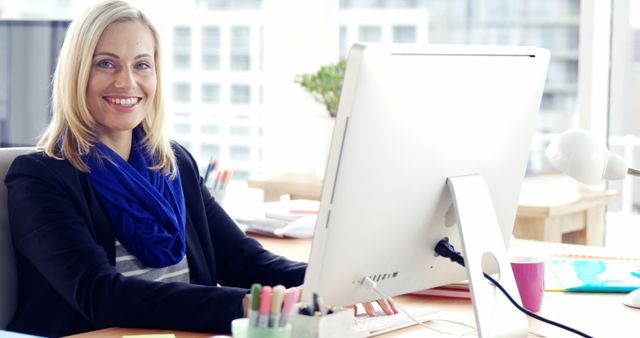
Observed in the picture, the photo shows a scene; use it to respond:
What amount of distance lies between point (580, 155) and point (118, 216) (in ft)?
2.85

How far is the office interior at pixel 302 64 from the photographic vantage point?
2875 millimetres

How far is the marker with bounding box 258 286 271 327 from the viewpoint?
1.16 metres

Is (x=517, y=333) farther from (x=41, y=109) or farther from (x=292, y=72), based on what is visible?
(x=292, y=72)

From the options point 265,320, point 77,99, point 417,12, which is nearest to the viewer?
point 265,320

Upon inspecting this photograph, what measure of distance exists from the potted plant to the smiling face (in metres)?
1.36

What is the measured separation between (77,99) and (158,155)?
238mm

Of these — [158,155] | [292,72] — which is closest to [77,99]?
[158,155]

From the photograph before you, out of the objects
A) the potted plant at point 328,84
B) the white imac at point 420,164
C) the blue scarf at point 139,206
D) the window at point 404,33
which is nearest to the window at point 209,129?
the potted plant at point 328,84

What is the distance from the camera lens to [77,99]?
1.87 metres

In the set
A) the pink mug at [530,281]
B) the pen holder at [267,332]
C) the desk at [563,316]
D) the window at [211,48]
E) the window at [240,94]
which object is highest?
the window at [211,48]

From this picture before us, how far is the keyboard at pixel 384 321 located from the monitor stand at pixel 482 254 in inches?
6.9

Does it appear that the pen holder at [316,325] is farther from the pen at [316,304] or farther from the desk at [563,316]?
the desk at [563,316]

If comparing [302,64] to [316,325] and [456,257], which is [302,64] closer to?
[456,257]

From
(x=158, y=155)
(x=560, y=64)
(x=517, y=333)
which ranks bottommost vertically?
(x=517, y=333)
